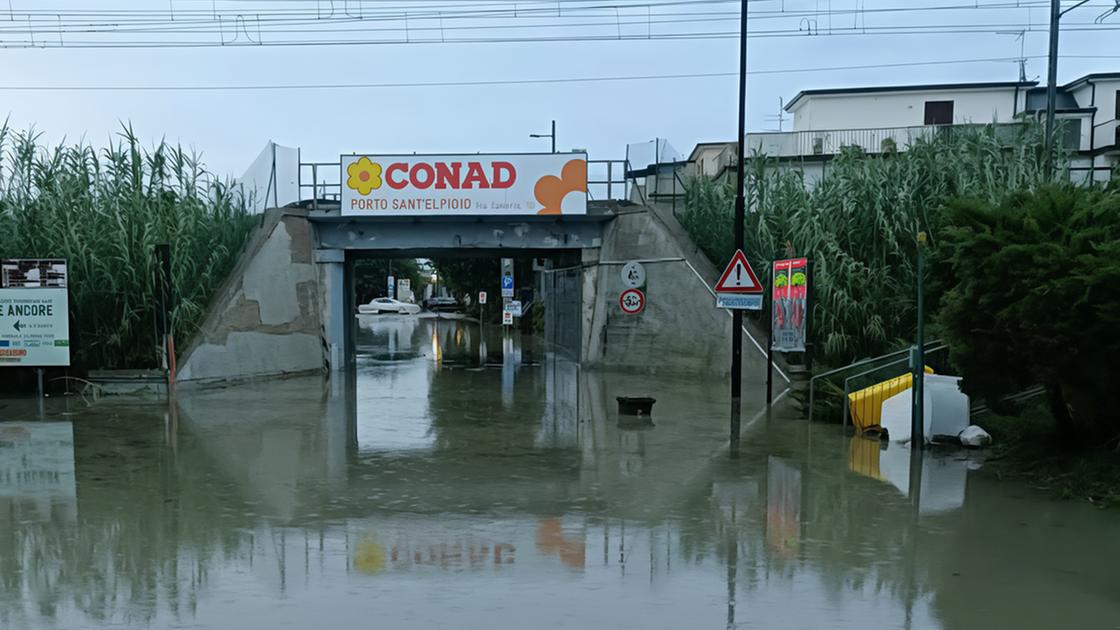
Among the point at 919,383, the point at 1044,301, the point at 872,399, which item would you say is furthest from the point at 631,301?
the point at 1044,301

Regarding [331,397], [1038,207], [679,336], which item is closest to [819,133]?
[679,336]

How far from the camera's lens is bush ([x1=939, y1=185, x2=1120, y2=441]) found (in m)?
9.79

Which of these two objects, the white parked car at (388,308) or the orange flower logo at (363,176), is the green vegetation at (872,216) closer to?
the orange flower logo at (363,176)

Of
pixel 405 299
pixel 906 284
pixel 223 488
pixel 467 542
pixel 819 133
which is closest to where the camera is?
pixel 467 542

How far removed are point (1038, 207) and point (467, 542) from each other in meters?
7.18

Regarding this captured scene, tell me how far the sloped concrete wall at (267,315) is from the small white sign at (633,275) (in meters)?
7.58

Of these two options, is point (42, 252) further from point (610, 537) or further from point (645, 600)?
point (645, 600)

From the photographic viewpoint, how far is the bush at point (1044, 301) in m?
9.79

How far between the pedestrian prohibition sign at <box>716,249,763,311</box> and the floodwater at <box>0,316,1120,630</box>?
2582 millimetres

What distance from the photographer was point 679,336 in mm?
23062

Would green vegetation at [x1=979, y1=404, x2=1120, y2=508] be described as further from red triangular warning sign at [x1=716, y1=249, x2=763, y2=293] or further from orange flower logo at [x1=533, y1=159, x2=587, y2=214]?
orange flower logo at [x1=533, y1=159, x2=587, y2=214]

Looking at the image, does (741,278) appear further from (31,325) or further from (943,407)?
(31,325)

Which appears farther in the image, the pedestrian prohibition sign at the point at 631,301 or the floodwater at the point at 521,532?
the pedestrian prohibition sign at the point at 631,301

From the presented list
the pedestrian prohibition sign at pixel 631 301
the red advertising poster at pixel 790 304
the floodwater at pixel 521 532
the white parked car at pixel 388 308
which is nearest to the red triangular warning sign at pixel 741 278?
the red advertising poster at pixel 790 304
